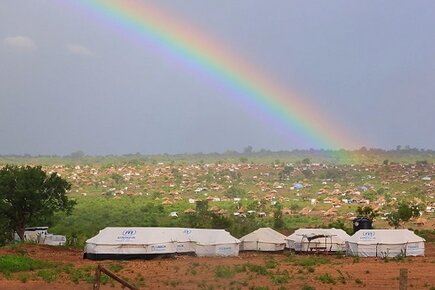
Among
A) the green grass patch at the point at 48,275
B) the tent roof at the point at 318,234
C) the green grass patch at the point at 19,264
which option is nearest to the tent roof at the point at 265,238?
the tent roof at the point at 318,234

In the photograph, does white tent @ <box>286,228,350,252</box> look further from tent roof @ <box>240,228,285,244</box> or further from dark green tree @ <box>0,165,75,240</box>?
dark green tree @ <box>0,165,75,240</box>

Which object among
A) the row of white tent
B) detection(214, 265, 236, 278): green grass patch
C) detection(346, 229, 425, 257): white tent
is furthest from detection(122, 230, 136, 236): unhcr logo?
detection(346, 229, 425, 257): white tent

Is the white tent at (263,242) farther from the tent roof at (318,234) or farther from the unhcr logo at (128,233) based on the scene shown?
the unhcr logo at (128,233)

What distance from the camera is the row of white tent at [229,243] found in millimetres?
42969

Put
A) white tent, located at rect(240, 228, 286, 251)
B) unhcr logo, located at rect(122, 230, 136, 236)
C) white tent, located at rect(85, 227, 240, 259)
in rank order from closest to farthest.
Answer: white tent, located at rect(85, 227, 240, 259) → unhcr logo, located at rect(122, 230, 136, 236) → white tent, located at rect(240, 228, 286, 251)

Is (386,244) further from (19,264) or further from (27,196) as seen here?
(27,196)

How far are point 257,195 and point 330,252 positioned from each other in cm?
7402

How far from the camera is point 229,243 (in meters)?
45.4

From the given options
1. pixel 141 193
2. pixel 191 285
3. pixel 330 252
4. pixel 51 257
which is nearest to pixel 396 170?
pixel 141 193

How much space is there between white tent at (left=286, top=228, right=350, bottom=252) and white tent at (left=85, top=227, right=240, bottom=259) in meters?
5.32

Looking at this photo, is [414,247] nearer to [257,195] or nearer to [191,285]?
[191,285]

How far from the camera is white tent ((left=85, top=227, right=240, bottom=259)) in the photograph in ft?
141

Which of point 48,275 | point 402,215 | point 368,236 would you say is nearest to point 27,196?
point 48,275

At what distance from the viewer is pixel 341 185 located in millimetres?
138500
